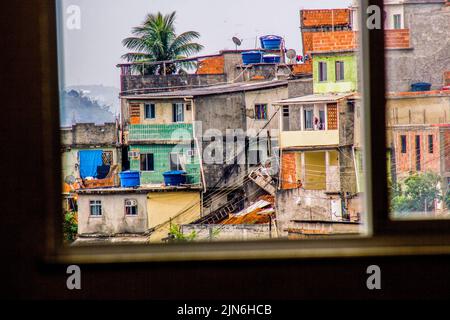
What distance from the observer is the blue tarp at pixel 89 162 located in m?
2.84

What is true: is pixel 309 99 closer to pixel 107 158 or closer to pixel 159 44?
pixel 159 44

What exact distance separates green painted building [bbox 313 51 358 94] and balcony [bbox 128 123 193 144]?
2.21 feet

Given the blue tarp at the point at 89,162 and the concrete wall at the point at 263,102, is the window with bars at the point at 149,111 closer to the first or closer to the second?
the blue tarp at the point at 89,162

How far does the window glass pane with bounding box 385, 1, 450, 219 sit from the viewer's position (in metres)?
2.49

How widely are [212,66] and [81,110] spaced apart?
769 millimetres

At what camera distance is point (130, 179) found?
312 centimetres

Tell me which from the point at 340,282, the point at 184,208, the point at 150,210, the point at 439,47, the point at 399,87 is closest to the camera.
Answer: the point at 340,282

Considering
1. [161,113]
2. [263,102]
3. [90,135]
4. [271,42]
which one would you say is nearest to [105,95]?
[90,135]

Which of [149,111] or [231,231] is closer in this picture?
[231,231]

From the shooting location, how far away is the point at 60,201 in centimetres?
238

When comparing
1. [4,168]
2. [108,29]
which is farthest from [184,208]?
[4,168]

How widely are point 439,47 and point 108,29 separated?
51.7 inches

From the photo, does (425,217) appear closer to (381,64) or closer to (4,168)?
(381,64)

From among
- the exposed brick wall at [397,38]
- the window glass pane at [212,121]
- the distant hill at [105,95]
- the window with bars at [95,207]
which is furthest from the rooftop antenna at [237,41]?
the window with bars at [95,207]
